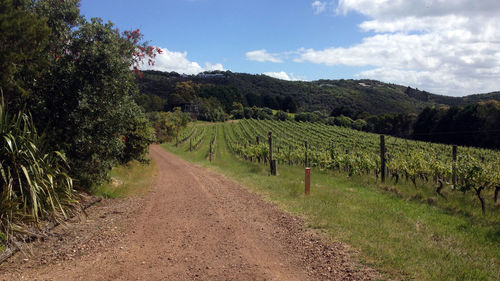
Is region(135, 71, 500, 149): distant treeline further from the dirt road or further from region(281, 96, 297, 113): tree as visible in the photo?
the dirt road

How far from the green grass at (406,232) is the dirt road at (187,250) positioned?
0.43 m

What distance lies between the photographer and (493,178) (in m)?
8.32

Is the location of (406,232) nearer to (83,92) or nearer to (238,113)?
(83,92)

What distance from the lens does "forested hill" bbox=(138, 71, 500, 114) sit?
117m

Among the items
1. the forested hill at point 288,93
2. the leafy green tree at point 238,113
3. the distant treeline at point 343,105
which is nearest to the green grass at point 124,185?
the distant treeline at point 343,105

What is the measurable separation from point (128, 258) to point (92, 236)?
66.1 inches

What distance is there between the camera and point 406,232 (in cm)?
652

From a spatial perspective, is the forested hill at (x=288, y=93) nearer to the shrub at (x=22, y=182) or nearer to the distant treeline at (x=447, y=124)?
the distant treeline at (x=447, y=124)

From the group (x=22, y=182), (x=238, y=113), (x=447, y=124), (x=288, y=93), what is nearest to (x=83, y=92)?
(x=22, y=182)

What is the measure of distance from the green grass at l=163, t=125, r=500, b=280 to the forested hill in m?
101

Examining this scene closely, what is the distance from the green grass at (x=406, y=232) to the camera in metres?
4.75

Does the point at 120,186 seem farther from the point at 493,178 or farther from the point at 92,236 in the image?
the point at 493,178

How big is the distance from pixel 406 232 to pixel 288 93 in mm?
152983

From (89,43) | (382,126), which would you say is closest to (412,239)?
(89,43)
